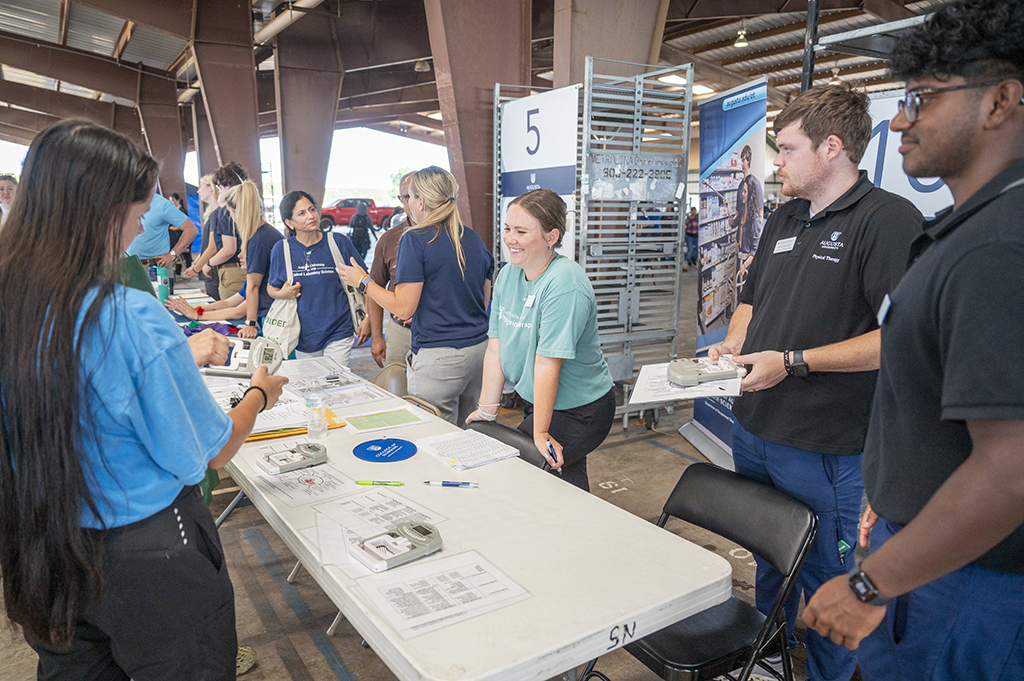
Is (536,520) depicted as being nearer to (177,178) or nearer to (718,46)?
(718,46)

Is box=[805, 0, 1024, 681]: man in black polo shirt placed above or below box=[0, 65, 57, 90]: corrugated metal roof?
below

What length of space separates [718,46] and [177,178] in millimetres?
12453

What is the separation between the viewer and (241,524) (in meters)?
3.42

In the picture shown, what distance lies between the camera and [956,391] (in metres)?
0.90

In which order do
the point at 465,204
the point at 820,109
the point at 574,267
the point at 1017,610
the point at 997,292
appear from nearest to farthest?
the point at 997,292 < the point at 1017,610 < the point at 820,109 < the point at 574,267 < the point at 465,204

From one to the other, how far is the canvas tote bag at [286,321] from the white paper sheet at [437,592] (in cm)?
237

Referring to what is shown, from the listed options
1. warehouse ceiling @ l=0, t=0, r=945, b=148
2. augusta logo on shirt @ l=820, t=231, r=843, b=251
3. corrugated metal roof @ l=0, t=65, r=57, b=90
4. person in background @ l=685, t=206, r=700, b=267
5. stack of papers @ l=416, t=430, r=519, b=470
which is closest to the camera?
augusta logo on shirt @ l=820, t=231, r=843, b=251

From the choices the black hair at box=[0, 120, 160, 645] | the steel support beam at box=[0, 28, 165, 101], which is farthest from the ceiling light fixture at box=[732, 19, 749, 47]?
the steel support beam at box=[0, 28, 165, 101]

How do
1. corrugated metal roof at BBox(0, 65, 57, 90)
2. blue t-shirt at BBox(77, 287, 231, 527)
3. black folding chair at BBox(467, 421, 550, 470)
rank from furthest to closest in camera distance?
corrugated metal roof at BBox(0, 65, 57, 90) → black folding chair at BBox(467, 421, 550, 470) → blue t-shirt at BBox(77, 287, 231, 527)

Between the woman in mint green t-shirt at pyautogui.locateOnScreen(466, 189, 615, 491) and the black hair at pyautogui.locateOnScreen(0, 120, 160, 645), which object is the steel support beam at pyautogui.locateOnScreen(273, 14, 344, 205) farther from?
the black hair at pyautogui.locateOnScreen(0, 120, 160, 645)

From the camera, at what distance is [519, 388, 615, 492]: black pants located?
235 centimetres

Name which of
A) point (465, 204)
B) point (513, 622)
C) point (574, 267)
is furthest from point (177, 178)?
point (513, 622)

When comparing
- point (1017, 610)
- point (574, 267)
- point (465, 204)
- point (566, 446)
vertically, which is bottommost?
point (566, 446)

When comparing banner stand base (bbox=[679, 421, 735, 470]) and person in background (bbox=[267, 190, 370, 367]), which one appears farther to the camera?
banner stand base (bbox=[679, 421, 735, 470])
